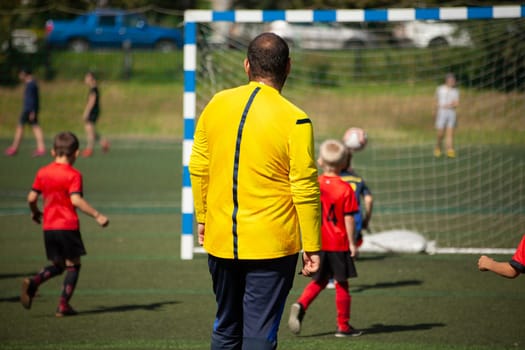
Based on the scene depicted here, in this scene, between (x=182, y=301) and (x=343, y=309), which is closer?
(x=343, y=309)

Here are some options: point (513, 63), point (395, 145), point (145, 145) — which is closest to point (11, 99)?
point (145, 145)

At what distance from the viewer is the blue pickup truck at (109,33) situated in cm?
3297

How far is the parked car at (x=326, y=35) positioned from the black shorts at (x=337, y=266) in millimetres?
11751

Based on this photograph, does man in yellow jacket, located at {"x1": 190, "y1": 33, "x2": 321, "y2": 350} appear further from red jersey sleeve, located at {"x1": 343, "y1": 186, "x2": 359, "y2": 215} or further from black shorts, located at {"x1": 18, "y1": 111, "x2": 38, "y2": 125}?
black shorts, located at {"x1": 18, "y1": 111, "x2": 38, "y2": 125}

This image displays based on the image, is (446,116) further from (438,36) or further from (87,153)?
(87,153)

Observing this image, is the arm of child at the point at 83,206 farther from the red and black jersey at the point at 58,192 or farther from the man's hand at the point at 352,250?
the man's hand at the point at 352,250

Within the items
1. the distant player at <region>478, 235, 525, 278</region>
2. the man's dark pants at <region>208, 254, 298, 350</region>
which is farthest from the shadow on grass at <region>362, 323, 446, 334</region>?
the man's dark pants at <region>208, 254, 298, 350</region>

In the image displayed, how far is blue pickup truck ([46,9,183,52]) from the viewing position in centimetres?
3297

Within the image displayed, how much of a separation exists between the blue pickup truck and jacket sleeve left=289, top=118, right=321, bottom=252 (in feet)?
95.9

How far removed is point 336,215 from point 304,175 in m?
2.57

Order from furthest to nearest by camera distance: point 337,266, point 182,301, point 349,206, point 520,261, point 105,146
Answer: point 105,146
point 182,301
point 349,206
point 337,266
point 520,261

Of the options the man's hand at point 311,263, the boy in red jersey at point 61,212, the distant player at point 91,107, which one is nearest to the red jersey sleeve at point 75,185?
the boy in red jersey at point 61,212

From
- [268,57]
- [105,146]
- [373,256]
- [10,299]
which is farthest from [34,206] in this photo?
[105,146]

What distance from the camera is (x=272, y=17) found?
32.0 ft
